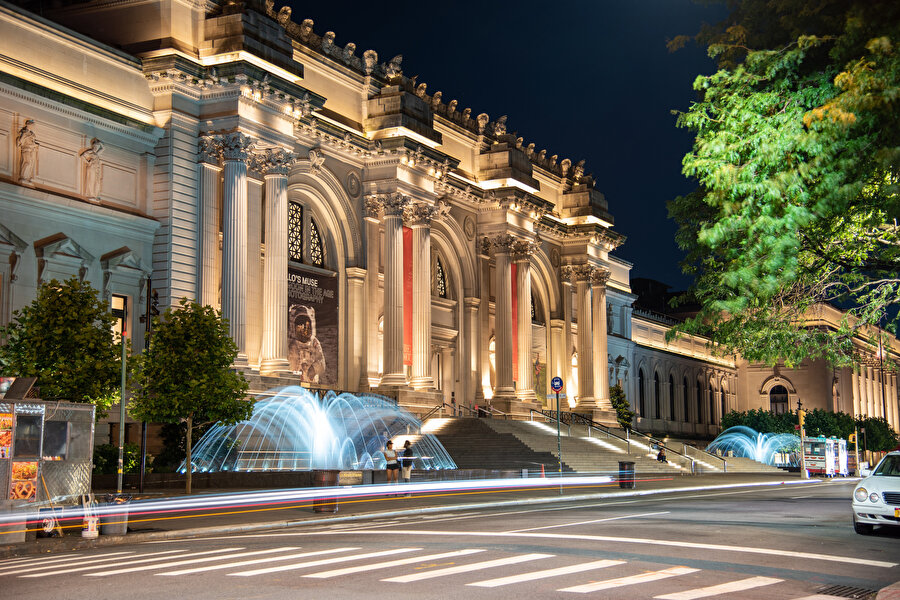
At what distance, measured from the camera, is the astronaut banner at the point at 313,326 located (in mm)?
46188

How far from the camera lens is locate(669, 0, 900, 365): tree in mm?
13828

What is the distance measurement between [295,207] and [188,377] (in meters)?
18.9

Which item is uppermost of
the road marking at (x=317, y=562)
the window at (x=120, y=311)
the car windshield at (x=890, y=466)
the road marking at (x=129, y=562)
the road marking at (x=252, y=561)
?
the window at (x=120, y=311)

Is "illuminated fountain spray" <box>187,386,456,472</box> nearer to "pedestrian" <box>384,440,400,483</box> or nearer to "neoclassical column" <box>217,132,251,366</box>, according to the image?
"neoclassical column" <box>217,132,251,366</box>

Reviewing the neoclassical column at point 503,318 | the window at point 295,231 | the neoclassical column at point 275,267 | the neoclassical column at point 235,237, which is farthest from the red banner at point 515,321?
the neoclassical column at point 235,237

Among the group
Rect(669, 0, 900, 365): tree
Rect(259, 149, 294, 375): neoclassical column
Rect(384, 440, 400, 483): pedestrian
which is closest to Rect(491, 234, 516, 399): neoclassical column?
Rect(259, 149, 294, 375): neoclassical column

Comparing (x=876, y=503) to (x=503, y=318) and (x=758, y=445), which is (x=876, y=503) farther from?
(x=758, y=445)

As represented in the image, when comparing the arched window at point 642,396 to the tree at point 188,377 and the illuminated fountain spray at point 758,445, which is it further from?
the tree at point 188,377

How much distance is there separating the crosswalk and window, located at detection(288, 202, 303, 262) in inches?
1234

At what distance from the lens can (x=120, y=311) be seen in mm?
36781

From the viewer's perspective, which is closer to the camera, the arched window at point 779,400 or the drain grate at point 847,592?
the drain grate at point 847,592

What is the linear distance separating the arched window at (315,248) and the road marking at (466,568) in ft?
115

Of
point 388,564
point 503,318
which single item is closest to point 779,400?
point 503,318

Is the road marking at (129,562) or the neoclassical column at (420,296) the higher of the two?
the neoclassical column at (420,296)
